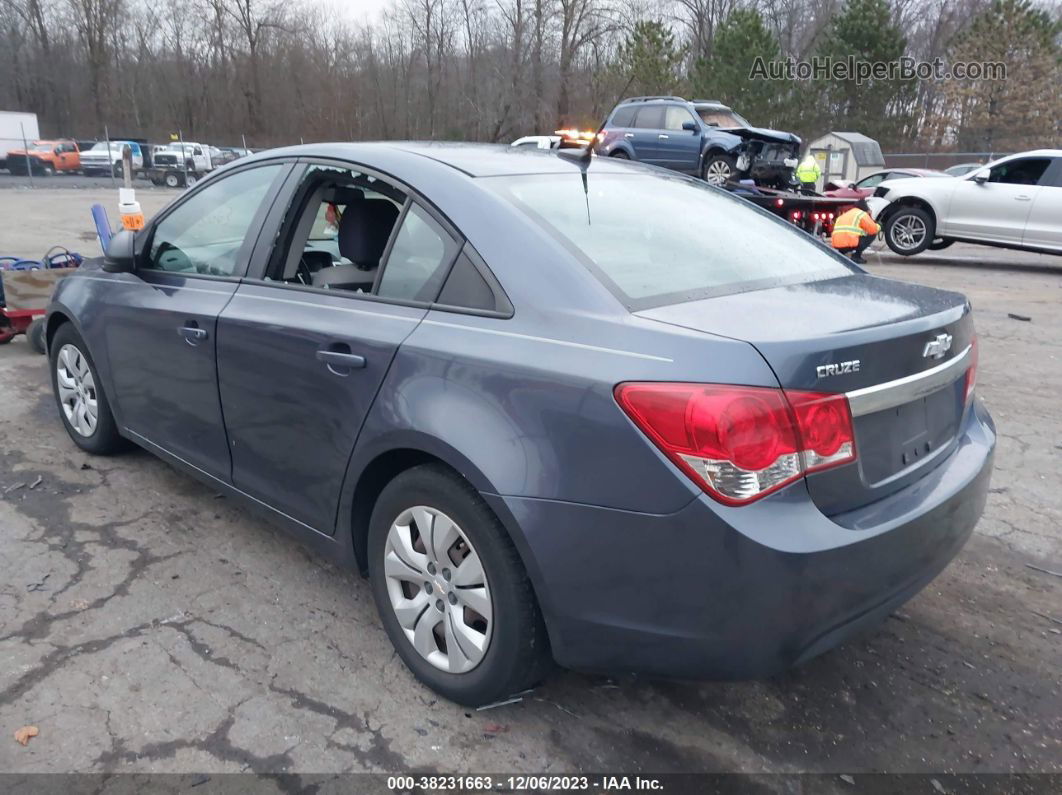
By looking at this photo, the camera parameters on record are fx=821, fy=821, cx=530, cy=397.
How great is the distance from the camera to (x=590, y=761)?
2.33 m

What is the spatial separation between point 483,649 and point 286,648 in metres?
0.86

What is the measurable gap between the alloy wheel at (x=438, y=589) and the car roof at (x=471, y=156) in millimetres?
1172

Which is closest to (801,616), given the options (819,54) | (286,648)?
(286,648)

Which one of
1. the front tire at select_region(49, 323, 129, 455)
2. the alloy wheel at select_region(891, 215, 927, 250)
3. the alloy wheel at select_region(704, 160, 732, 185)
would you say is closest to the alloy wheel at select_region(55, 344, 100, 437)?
the front tire at select_region(49, 323, 129, 455)

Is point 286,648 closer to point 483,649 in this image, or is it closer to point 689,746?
point 483,649

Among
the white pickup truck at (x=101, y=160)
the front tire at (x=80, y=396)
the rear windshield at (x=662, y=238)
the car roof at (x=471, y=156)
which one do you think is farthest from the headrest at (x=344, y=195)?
the white pickup truck at (x=101, y=160)

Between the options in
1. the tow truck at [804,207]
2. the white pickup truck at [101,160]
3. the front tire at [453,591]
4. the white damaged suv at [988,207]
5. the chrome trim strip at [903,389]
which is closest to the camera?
the chrome trim strip at [903,389]

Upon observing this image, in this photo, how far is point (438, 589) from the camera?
97.2 inches

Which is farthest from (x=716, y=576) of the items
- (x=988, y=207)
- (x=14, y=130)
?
(x=14, y=130)

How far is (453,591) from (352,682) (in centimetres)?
55

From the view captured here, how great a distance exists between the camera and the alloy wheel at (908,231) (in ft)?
45.2

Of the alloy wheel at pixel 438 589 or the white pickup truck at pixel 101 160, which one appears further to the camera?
the white pickup truck at pixel 101 160

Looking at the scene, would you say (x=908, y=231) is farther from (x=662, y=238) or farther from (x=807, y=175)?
(x=662, y=238)

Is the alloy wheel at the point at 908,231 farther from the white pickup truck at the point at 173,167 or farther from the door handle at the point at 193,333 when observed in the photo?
the white pickup truck at the point at 173,167
